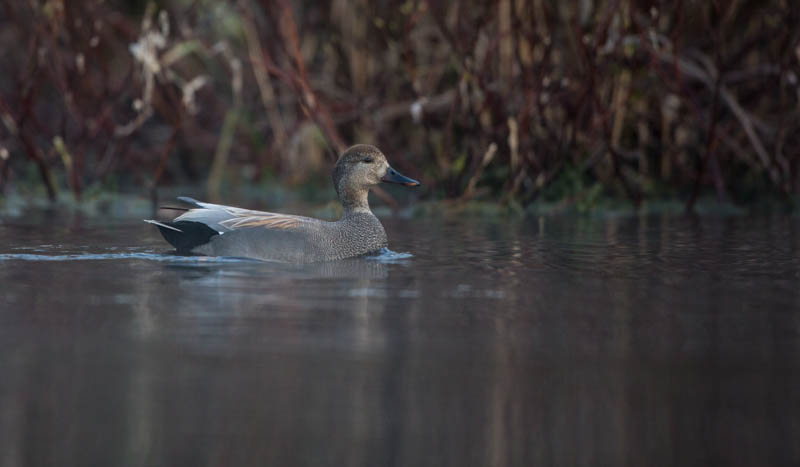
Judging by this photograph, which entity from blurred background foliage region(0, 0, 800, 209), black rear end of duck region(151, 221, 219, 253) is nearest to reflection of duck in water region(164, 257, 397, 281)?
black rear end of duck region(151, 221, 219, 253)

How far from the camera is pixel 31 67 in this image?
12.0 metres

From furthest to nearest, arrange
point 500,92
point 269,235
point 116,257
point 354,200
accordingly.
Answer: point 500,92 → point 354,200 → point 116,257 → point 269,235

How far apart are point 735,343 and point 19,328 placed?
2822mm

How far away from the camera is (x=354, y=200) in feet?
28.3

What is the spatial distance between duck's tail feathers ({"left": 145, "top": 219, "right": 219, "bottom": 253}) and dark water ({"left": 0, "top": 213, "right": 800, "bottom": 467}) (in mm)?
126

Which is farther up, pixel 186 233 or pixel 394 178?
pixel 394 178

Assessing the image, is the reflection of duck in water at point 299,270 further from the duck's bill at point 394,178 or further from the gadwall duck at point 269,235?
the duck's bill at point 394,178

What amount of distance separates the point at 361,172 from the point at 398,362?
4247 mm

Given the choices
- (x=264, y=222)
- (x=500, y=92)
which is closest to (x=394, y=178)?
(x=264, y=222)

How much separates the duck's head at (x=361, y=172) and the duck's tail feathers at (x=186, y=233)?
45.0 inches

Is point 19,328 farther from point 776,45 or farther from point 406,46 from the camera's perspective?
point 776,45

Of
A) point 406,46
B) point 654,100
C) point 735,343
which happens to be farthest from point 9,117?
point 735,343

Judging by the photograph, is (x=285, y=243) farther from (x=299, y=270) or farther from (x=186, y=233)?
(x=186, y=233)

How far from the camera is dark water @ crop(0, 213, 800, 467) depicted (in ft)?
12.0
